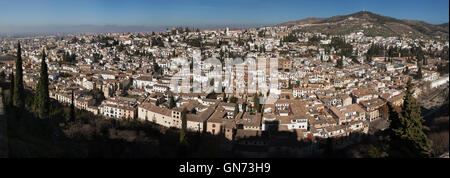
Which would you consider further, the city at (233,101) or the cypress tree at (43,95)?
the cypress tree at (43,95)

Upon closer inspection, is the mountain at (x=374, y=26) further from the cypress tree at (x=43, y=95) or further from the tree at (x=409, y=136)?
the cypress tree at (x=43, y=95)

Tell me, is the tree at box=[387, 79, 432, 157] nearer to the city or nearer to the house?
the city

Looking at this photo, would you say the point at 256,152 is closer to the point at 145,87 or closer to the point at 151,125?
the point at 151,125

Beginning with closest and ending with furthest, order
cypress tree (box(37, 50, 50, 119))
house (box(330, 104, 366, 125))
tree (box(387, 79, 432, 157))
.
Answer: tree (box(387, 79, 432, 157)) → cypress tree (box(37, 50, 50, 119)) → house (box(330, 104, 366, 125))

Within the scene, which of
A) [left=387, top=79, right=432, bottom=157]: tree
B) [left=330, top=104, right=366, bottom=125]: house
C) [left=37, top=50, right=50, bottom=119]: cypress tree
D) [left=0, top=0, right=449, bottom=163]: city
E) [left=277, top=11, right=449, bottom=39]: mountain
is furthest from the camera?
[left=277, top=11, right=449, bottom=39]: mountain

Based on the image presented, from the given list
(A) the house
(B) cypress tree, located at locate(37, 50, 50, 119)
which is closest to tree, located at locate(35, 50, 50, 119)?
(B) cypress tree, located at locate(37, 50, 50, 119)

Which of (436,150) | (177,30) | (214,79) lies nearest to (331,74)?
(214,79)

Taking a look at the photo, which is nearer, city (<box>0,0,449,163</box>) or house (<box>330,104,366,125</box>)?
city (<box>0,0,449,163</box>)

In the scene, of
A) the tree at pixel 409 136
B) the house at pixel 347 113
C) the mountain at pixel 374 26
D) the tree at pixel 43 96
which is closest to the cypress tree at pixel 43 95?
the tree at pixel 43 96
